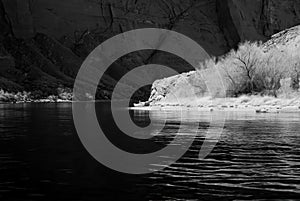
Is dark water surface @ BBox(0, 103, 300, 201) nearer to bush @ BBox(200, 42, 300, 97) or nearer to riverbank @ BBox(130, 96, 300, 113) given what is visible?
Answer: riverbank @ BBox(130, 96, 300, 113)

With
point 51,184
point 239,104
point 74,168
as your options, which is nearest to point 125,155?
point 74,168

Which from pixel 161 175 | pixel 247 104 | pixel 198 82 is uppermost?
pixel 198 82

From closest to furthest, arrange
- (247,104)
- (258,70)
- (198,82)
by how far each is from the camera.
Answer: (247,104)
(258,70)
(198,82)

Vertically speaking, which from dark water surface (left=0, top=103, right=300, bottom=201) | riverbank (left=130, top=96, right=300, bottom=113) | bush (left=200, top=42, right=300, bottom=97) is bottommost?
dark water surface (left=0, top=103, right=300, bottom=201)

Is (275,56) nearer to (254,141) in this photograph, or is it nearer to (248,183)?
(254,141)

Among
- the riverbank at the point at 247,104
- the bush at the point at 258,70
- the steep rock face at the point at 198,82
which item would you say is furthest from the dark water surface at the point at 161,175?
the steep rock face at the point at 198,82

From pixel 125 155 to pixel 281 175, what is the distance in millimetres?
9648

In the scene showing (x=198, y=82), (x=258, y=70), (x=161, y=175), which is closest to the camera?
(x=161, y=175)

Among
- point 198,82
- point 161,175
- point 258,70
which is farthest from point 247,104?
point 161,175

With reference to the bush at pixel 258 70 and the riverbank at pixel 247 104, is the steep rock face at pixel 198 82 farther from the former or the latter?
the riverbank at pixel 247 104

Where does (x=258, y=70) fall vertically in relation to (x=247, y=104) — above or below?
above

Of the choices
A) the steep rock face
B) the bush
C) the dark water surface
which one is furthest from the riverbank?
the dark water surface

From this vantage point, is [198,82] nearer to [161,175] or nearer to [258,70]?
[258,70]

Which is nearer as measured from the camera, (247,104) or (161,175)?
(161,175)
